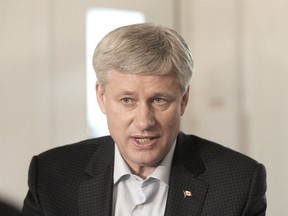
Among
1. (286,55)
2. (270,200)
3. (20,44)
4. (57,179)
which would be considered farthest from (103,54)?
(270,200)

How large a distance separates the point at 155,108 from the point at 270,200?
134 cm

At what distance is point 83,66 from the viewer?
98.0 inches

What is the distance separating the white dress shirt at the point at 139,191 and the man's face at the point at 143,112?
0.09 metres

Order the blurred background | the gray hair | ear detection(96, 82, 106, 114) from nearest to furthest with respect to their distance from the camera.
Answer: the gray hair
ear detection(96, 82, 106, 114)
the blurred background

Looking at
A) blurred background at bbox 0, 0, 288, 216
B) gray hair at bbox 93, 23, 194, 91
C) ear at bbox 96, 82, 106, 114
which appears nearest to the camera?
gray hair at bbox 93, 23, 194, 91

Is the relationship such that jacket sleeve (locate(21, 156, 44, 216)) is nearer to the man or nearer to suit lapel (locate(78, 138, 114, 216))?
Result: the man

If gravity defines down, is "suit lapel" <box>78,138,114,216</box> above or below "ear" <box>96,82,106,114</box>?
below

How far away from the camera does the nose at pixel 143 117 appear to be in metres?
1.37

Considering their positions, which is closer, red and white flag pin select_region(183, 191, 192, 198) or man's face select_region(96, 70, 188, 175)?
man's face select_region(96, 70, 188, 175)

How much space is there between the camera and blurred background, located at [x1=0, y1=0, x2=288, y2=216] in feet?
7.75

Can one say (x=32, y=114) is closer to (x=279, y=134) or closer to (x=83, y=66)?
(x=83, y=66)


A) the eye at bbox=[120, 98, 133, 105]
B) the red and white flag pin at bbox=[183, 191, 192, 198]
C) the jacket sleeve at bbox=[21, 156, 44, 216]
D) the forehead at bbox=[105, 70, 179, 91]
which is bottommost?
the jacket sleeve at bbox=[21, 156, 44, 216]

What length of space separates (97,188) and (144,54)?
1.45ft

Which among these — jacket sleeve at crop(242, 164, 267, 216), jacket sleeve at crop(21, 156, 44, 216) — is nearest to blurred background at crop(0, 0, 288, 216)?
jacket sleeve at crop(21, 156, 44, 216)
